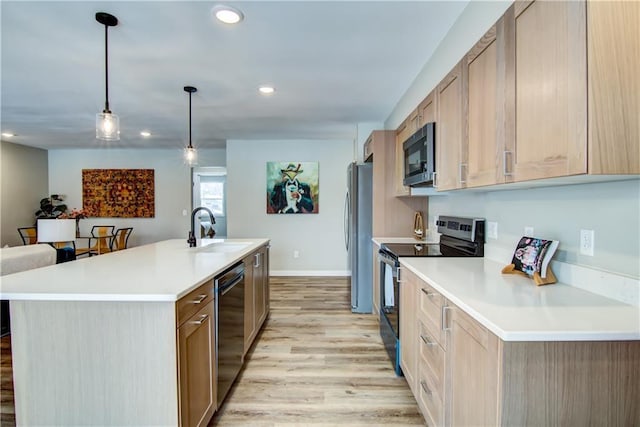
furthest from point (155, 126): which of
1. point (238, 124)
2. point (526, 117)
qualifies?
point (526, 117)

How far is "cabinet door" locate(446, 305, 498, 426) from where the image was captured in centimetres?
110

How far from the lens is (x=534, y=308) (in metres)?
1.18

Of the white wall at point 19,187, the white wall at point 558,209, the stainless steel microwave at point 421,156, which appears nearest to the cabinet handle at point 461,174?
the white wall at point 558,209

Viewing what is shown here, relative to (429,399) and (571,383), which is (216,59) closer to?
(429,399)

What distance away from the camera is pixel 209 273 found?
6.00 ft

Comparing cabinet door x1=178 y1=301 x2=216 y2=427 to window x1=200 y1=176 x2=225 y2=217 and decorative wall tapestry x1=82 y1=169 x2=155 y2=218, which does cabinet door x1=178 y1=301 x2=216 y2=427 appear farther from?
decorative wall tapestry x1=82 y1=169 x2=155 y2=218

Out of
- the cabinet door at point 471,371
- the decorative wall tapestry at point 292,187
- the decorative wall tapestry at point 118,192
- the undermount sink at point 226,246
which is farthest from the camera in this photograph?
the decorative wall tapestry at point 118,192

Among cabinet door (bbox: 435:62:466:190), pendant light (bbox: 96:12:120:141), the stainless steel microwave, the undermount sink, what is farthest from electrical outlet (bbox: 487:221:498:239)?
pendant light (bbox: 96:12:120:141)

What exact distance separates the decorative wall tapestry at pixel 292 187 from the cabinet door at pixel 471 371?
4481 millimetres

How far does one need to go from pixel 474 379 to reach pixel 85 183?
7.70 metres

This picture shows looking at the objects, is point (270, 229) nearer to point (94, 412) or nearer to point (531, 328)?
point (94, 412)

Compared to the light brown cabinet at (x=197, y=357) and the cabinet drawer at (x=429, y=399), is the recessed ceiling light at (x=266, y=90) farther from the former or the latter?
the cabinet drawer at (x=429, y=399)

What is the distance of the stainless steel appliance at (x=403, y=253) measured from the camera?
7.53ft

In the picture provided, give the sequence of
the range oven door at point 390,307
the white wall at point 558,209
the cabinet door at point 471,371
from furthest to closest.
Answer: the range oven door at point 390,307
the white wall at point 558,209
the cabinet door at point 471,371
